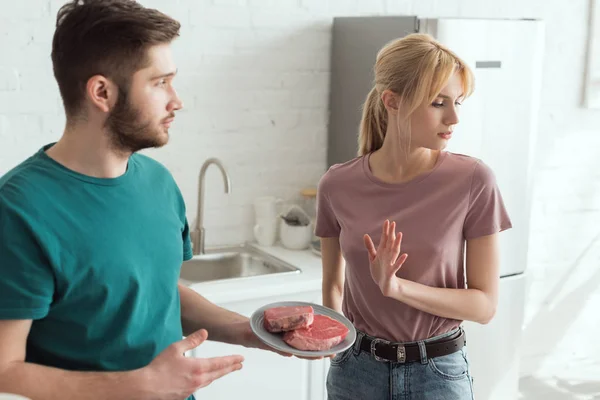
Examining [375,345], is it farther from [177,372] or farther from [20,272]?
[20,272]

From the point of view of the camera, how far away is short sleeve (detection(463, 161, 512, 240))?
1.70 meters

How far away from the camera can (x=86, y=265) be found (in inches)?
49.5

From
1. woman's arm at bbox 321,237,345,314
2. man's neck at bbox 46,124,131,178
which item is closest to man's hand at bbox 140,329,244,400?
man's neck at bbox 46,124,131,178

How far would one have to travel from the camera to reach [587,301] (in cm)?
381

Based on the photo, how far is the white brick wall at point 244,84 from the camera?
8.54ft

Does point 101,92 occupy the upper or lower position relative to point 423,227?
upper

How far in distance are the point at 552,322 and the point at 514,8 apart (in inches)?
59.4

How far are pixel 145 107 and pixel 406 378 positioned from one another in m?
0.83

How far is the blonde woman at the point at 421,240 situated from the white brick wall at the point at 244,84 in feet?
4.01

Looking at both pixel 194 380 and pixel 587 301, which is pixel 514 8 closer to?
pixel 587 301

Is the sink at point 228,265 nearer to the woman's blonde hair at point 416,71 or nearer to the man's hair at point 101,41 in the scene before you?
the woman's blonde hair at point 416,71

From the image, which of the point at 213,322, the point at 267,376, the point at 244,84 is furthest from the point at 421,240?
the point at 244,84

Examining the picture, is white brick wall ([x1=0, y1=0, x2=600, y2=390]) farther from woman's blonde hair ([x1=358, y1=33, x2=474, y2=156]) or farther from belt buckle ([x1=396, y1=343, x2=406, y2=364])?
belt buckle ([x1=396, y1=343, x2=406, y2=364])

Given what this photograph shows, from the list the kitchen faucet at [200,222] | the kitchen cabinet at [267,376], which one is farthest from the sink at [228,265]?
the kitchen cabinet at [267,376]
